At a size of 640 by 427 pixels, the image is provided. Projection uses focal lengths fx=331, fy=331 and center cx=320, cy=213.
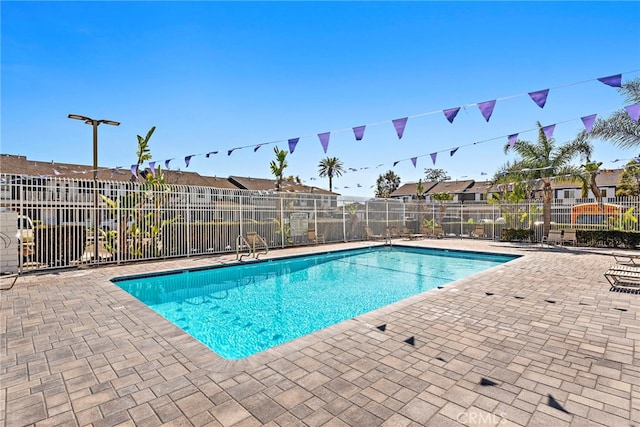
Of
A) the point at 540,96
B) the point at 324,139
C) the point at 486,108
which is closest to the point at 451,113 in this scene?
the point at 486,108

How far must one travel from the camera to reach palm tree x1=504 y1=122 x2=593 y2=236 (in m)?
15.7

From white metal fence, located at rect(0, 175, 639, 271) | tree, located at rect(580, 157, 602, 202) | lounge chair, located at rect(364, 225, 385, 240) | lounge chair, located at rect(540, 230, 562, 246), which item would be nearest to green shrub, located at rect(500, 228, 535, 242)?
white metal fence, located at rect(0, 175, 639, 271)

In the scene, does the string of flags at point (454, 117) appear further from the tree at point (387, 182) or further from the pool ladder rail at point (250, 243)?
the tree at point (387, 182)

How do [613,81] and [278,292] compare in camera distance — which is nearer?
[613,81]

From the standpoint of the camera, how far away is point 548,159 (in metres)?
16.0

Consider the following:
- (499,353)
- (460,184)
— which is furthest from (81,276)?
(460,184)

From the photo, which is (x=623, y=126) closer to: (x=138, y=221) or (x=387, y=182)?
(x=138, y=221)

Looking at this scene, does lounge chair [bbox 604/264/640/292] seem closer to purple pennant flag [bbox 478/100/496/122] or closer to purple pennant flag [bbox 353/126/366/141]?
purple pennant flag [bbox 478/100/496/122]

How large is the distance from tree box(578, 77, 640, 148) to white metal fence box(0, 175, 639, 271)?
290cm

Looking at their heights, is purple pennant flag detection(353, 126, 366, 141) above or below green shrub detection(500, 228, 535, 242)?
above

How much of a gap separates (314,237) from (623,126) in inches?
530

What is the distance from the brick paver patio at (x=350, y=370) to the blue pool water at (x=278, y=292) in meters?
1.02

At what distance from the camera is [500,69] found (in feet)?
29.1

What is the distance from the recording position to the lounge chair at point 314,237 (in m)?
15.5
